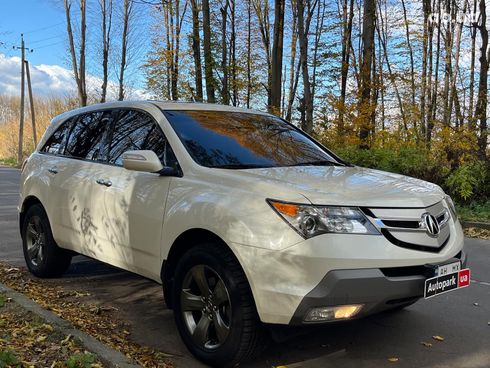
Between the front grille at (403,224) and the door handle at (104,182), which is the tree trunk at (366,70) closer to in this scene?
the door handle at (104,182)

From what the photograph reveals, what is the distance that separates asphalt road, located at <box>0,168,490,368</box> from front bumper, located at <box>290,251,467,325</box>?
1.24 feet

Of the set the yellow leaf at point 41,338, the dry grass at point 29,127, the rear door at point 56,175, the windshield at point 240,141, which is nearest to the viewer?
the yellow leaf at point 41,338

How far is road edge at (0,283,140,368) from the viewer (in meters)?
3.18

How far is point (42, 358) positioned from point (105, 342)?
21.2 inches

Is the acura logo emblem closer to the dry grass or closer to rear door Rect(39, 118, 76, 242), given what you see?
rear door Rect(39, 118, 76, 242)

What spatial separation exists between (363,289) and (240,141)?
1.70 metres

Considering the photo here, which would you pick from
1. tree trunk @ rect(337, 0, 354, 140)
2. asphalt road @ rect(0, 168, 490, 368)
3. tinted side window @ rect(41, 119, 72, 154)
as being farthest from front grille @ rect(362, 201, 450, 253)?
tree trunk @ rect(337, 0, 354, 140)

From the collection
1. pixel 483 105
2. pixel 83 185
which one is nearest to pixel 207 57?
pixel 483 105

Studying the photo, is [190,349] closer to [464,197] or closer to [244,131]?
[244,131]

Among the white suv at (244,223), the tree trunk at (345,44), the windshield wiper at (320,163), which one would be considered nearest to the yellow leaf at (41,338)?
the white suv at (244,223)

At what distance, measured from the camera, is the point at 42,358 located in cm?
319

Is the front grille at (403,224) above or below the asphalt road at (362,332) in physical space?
above

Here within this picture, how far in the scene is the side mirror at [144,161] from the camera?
3645 millimetres

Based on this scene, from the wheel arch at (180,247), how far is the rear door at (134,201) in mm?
103
